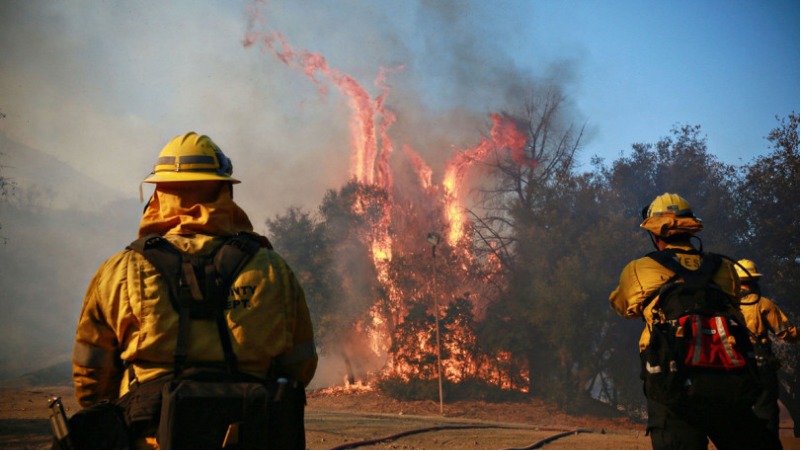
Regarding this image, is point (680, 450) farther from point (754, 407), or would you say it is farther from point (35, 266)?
point (35, 266)

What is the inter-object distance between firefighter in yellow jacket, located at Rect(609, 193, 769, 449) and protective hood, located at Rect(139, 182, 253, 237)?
279 cm

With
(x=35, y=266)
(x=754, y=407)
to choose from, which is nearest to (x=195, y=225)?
(x=754, y=407)

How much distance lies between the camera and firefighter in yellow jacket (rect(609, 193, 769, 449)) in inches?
174

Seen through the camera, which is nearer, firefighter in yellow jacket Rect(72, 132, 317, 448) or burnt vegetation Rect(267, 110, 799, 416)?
firefighter in yellow jacket Rect(72, 132, 317, 448)

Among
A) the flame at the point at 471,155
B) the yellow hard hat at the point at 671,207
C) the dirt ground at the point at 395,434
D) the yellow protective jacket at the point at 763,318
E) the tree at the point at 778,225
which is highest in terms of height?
the flame at the point at 471,155

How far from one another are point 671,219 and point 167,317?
3.77m

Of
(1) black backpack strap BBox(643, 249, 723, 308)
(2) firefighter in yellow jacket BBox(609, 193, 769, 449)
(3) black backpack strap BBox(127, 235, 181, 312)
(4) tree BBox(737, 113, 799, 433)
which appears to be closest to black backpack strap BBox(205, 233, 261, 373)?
(3) black backpack strap BBox(127, 235, 181, 312)

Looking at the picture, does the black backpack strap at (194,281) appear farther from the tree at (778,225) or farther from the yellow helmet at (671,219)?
the tree at (778,225)

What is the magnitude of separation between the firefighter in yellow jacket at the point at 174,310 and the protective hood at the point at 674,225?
3.02 meters

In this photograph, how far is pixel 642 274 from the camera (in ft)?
16.6

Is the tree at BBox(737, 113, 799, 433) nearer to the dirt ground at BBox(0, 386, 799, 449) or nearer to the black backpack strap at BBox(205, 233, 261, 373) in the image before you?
the dirt ground at BBox(0, 386, 799, 449)

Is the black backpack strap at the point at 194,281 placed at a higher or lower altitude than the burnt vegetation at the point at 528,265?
lower

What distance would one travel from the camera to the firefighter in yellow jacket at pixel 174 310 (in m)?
3.03

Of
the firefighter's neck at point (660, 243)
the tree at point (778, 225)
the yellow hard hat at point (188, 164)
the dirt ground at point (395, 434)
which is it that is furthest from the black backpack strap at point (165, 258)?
the tree at point (778, 225)
